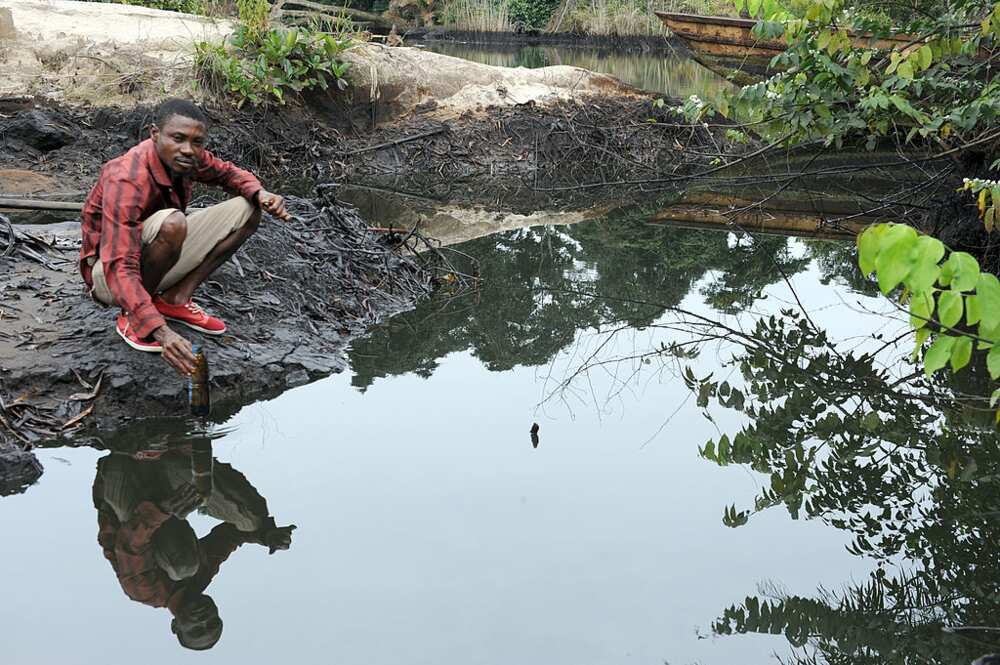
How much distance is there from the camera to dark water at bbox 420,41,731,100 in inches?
722

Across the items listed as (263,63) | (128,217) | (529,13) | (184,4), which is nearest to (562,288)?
(128,217)

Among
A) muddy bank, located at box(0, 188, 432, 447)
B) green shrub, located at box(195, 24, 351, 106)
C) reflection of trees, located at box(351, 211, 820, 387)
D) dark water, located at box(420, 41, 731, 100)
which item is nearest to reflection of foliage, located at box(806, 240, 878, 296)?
reflection of trees, located at box(351, 211, 820, 387)

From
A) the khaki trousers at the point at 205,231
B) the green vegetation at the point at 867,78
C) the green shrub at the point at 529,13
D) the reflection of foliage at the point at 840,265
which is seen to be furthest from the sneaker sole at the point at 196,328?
the green shrub at the point at 529,13

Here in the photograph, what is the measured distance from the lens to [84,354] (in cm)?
488

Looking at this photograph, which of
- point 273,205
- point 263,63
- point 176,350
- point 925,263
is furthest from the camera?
point 263,63

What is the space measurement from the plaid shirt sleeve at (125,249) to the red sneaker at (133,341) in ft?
1.03

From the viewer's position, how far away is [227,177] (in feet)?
16.2

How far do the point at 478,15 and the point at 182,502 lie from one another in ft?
81.8

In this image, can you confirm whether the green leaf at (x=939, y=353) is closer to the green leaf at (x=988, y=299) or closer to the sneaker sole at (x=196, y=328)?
the green leaf at (x=988, y=299)

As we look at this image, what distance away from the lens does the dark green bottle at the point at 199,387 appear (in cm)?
451

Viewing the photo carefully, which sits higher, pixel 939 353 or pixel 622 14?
pixel 622 14

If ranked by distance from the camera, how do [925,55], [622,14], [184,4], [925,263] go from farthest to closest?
[622,14] → [184,4] → [925,55] → [925,263]

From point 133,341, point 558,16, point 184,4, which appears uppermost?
point 558,16

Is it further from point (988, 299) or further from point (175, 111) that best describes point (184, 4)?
point (988, 299)
